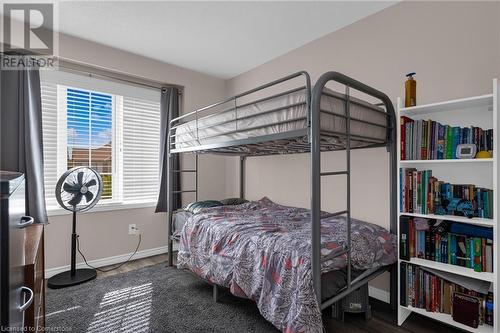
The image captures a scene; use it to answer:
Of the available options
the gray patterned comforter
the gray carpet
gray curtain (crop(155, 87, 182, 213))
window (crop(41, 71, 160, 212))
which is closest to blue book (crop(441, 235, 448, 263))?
the gray patterned comforter

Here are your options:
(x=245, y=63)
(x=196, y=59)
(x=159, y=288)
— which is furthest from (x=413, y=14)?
(x=159, y=288)

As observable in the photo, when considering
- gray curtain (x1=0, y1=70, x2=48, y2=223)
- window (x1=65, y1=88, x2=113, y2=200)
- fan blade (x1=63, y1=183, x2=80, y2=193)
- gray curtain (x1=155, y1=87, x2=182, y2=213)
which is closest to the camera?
gray curtain (x1=0, y1=70, x2=48, y2=223)

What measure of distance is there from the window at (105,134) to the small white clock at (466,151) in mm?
3292

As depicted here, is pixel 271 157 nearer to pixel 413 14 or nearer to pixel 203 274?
pixel 203 274

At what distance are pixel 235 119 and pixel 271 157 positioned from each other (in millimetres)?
1468

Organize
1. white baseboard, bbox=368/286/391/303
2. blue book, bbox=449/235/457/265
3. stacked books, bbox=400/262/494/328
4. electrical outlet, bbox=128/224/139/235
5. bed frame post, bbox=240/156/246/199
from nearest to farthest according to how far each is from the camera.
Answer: stacked books, bbox=400/262/494/328 → blue book, bbox=449/235/457/265 → white baseboard, bbox=368/286/391/303 → electrical outlet, bbox=128/224/139/235 → bed frame post, bbox=240/156/246/199

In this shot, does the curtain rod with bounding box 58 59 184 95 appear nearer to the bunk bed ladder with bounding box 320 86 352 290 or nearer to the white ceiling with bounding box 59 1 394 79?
the white ceiling with bounding box 59 1 394 79

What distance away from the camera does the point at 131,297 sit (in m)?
2.29

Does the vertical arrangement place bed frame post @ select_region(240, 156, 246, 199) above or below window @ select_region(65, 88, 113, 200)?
below

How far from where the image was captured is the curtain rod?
2.86 meters

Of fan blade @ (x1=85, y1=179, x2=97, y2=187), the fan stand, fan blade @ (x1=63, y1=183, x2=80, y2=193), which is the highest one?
fan blade @ (x1=85, y1=179, x2=97, y2=187)

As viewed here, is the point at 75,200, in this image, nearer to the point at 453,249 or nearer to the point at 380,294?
the point at 380,294

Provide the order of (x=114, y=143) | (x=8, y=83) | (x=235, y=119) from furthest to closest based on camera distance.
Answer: (x=114, y=143) < (x=8, y=83) < (x=235, y=119)

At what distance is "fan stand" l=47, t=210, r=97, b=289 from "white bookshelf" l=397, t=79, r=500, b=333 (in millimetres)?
2879
